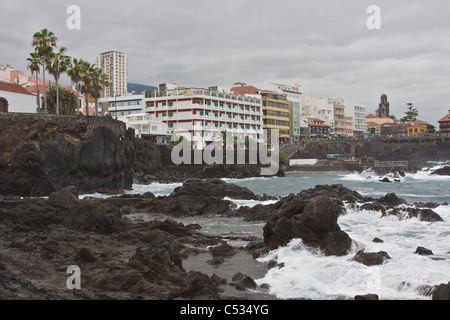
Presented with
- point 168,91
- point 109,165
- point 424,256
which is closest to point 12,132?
point 109,165

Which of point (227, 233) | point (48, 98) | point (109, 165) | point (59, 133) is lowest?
point (227, 233)

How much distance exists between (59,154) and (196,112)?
47.8 meters

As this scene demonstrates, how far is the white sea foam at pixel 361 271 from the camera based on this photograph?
12369mm

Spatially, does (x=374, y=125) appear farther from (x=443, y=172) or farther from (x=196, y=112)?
(x=196, y=112)

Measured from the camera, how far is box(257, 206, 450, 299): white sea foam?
1237 cm

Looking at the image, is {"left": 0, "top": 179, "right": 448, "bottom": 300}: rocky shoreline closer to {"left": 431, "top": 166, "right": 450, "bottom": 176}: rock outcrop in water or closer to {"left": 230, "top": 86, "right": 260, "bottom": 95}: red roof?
{"left": 431, "top": 166, "right": 450, "bottom": 176}: rock outcrop in water

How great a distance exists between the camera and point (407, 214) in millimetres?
23875

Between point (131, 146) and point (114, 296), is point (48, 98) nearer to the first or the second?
point (131, 146)

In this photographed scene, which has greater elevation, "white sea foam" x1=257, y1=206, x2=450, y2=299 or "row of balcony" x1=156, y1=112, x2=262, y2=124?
"row of balcony" x1=156, y1=112, x2=262, y2=124

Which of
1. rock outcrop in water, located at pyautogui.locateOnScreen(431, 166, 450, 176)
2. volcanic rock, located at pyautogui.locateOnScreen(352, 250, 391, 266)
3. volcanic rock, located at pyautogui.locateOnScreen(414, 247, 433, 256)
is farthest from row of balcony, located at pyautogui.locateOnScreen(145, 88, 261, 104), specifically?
volcanic rock, located at pyautogui.locateOnScreen(352, 250, 391, 266)

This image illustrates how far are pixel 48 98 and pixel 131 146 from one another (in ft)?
78.3

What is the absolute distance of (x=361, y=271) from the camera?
1370 centimetres
